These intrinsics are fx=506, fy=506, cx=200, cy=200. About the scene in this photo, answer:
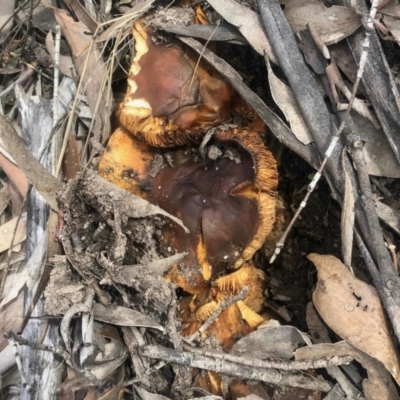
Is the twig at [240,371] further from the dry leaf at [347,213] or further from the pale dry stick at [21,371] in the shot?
the pale dry stick at [21,371]

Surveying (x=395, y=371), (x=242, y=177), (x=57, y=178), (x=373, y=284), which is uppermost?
(x=57, y=178)

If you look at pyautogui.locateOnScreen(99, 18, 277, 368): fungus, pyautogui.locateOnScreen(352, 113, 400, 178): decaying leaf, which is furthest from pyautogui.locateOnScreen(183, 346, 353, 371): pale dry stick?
pyautogui.locateOnScreen(352, 113, 400, 178): decaying leaf

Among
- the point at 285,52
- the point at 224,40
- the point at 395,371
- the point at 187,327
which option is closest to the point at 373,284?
the point at 395,371

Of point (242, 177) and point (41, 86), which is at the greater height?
point (41, 86)

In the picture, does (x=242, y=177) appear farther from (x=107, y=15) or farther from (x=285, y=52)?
(x=107, y=15)

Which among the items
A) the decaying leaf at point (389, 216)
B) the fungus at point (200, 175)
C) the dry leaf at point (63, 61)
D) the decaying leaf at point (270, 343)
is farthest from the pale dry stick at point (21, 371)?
the decaying leaf at point (389, 216)

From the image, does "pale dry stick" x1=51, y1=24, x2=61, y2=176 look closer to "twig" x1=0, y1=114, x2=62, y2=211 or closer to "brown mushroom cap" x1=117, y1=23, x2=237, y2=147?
"twig" x1=0, y1=114, x2=62, y2=211

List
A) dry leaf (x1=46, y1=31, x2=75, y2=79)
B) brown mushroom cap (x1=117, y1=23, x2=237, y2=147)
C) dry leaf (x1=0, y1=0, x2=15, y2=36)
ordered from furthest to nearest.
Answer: dry leaf (x1=0, y1=0, x2=15, y2=36), dry leaf (x1=46, y1=31, x2=75, y2=79), brown mushroom cap (x1=117, y1=23, x2=237, y2=147)

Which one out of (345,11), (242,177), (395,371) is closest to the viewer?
(395,371)
